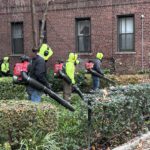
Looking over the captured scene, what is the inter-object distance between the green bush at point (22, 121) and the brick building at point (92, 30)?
16003mm

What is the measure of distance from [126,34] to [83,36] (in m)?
2.47

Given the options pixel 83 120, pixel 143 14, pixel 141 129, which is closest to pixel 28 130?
pixel 83 120

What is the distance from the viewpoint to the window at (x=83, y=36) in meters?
24.6

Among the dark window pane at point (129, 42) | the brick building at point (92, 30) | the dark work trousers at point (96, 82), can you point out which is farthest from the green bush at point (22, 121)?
the dark window pane at point (129, 42)

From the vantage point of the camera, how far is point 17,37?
27.2m

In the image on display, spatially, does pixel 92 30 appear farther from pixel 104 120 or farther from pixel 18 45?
pixel 104 120

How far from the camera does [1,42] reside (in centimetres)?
2750

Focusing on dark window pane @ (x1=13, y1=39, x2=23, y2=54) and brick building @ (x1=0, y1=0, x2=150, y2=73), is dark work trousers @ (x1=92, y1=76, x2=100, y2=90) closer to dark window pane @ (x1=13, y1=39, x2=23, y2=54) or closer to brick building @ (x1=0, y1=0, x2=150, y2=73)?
brick building @ (x1=0, y1=0, x2=150, y2=73)

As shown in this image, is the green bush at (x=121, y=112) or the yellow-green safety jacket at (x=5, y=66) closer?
the green bush at (x=121, y=112)

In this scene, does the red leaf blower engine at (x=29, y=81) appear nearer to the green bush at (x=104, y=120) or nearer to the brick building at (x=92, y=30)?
the green bush at (x=104, y=120)

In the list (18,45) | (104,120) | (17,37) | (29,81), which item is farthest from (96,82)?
(104,120)

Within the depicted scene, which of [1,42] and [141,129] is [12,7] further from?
[141,129]

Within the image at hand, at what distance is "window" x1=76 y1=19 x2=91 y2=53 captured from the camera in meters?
24.6

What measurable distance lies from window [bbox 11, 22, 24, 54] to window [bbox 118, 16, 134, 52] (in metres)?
6.15
